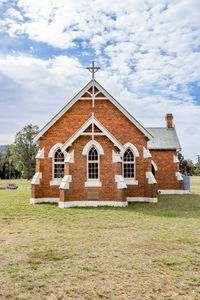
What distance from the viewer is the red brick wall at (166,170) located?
2491cm

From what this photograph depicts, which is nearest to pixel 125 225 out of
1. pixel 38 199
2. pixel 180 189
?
pixel 38 199

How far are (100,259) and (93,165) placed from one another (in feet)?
33.0

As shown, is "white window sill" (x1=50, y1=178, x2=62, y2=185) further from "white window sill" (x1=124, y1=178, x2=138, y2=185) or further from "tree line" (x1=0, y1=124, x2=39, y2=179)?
"tree line" (x1=0, y1=124, x2=39, y2=179)

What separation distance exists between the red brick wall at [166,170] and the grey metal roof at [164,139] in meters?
0.54

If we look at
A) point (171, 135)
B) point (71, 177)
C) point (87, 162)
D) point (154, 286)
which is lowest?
point (154, 286)

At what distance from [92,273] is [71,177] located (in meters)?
10.5

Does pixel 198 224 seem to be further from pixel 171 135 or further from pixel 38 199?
pixel 171 135

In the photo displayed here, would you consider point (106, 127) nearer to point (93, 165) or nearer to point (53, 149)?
point (93, 165)

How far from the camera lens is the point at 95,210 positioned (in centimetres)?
1401

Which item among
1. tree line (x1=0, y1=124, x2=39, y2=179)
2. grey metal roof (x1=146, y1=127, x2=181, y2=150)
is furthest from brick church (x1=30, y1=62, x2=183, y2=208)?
tree line (x1=0, y1=124, x2=39, y2=179)

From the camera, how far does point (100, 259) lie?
6191 mm

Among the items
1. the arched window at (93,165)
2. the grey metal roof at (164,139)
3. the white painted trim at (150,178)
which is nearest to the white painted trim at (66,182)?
the arched window at (93,165)

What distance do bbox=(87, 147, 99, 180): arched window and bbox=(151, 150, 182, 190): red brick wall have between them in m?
10.9

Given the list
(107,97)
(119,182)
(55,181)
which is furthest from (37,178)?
(107,97)
